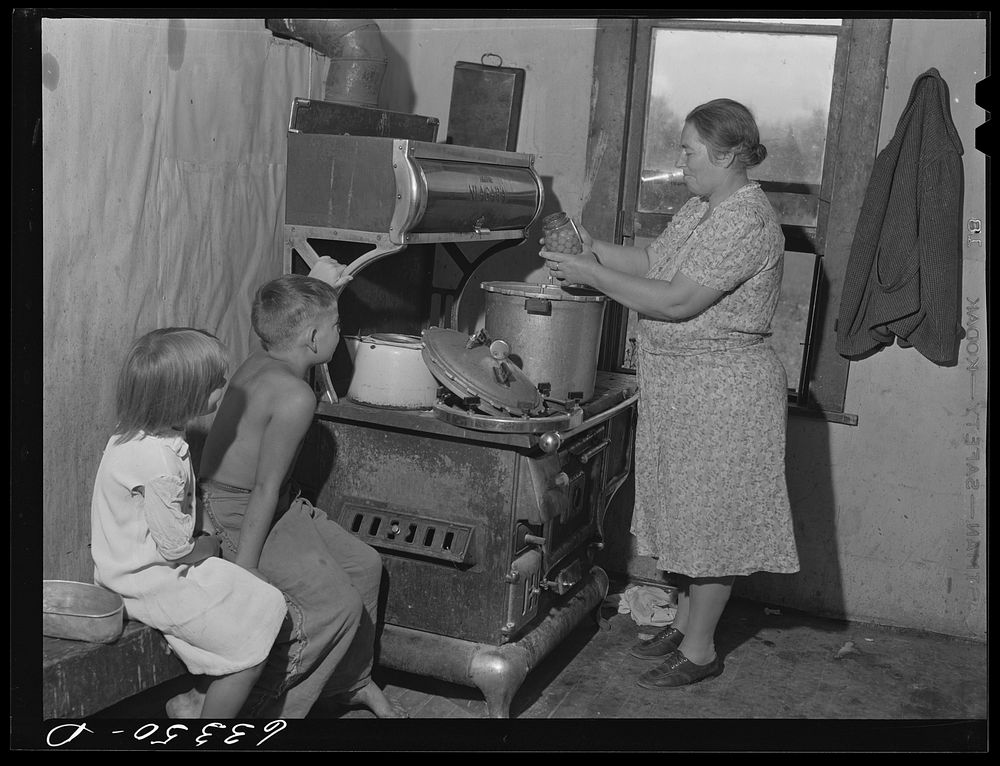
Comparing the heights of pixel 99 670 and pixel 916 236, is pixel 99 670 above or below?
below

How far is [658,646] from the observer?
4270 millimetres

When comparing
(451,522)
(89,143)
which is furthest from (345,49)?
(451,522)

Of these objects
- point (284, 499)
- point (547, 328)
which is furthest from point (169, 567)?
point (547, 328)

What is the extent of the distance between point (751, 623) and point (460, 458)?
1.82 meters

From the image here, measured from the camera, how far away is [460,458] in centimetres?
359

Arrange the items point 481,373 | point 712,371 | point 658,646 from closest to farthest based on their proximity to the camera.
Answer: point 481,373, point 712,371, point 658,646

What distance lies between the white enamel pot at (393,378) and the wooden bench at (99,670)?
108 centimetres

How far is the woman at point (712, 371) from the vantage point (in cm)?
364

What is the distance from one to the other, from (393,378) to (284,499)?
535 millimetres

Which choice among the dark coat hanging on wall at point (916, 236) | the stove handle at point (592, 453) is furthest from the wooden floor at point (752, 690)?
the dark coat hanging on wall at point (916, 236)

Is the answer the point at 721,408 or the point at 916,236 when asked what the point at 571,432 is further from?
the point at 916,236

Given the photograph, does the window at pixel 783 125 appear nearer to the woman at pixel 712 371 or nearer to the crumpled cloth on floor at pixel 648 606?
the woman at pixel 712 371

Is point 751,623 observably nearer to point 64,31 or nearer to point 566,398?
point 566,398

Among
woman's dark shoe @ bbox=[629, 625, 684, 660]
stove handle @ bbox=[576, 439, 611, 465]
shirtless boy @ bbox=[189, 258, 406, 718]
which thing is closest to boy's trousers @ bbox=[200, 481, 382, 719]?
shirtless boy @ bbox=[189, 258, 406, 718]
